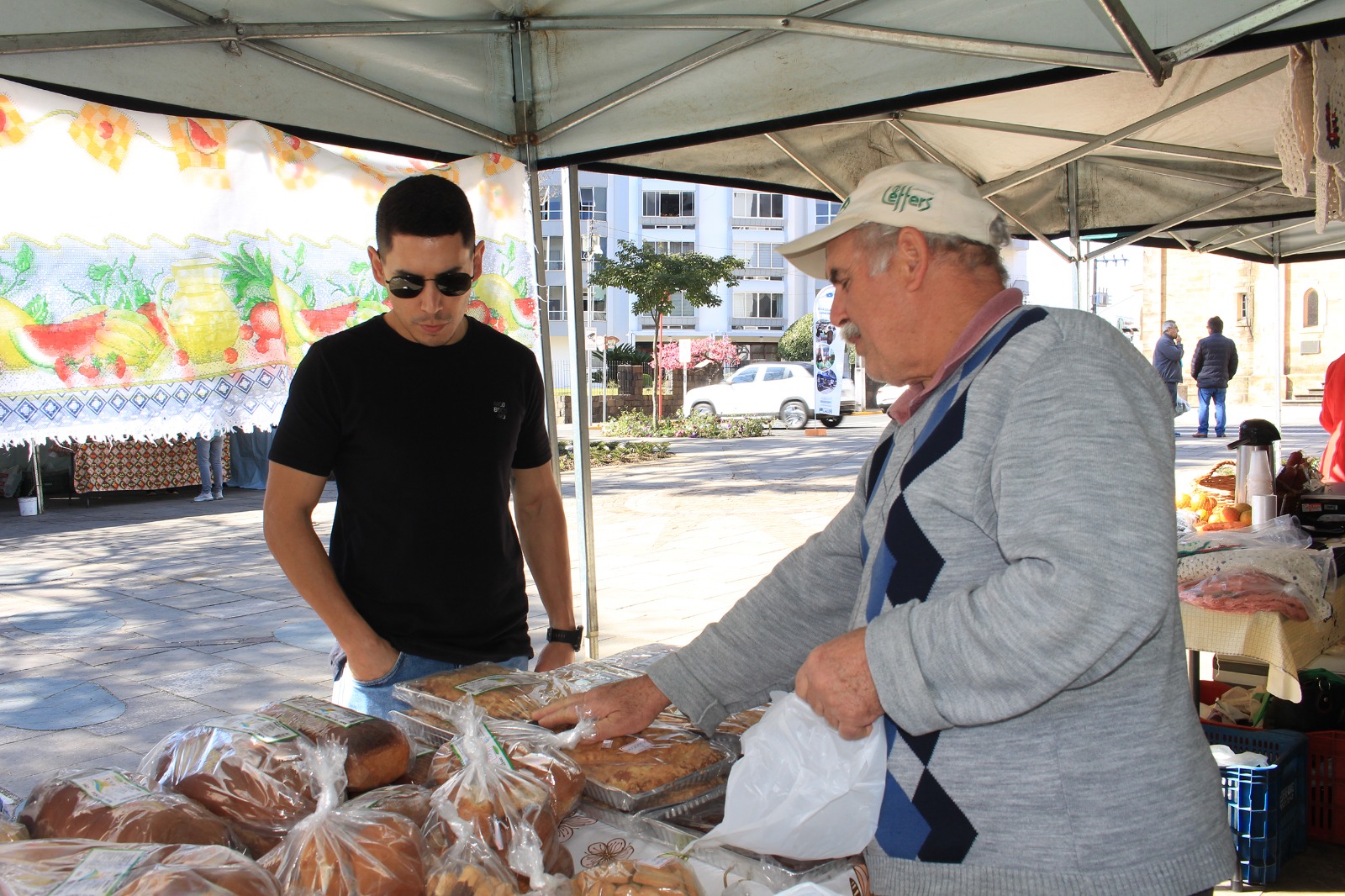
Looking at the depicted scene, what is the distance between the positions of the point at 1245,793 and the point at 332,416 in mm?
3231

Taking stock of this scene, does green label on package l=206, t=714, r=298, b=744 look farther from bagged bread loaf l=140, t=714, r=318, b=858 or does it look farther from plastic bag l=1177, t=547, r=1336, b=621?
plastic bag l=1177, t=547, r=1336, b=621

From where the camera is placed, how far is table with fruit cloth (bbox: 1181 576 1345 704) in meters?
3.08

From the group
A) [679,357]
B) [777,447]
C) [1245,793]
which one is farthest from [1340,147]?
[679,357]

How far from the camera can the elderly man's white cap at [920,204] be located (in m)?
1.34

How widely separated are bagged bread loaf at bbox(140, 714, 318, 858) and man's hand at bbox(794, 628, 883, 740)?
0.72m

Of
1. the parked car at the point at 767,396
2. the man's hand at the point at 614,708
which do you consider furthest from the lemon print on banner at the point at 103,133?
the parked car at the point at 767,396

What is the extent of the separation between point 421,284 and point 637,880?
1.37m

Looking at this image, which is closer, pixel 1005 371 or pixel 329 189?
pixel 1005 371

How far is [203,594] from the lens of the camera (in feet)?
25.7

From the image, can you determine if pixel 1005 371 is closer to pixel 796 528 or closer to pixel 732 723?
pixel 732 723

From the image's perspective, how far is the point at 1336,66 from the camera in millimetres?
3469

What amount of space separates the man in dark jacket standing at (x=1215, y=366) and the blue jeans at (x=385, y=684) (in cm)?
1597

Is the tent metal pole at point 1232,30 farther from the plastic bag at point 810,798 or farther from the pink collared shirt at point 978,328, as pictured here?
the plastic bag at point 810,798

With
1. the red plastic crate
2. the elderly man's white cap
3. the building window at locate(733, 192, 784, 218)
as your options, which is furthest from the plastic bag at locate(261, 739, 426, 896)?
the building window at locate(733, 192, 784, 218)
